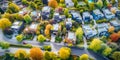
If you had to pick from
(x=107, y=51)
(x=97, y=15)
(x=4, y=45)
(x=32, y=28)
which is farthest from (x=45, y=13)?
(x=107, y=51)

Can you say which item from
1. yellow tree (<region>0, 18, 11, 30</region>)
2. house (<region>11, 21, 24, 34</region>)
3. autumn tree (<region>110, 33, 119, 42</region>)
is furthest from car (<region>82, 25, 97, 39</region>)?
yellow tree (<region>0, 18, 11, 30</region>)

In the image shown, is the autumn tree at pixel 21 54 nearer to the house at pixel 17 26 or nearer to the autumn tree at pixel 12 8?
the house at pixel 17 26

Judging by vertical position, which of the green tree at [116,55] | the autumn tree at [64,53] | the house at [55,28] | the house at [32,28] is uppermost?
the house at [32,28]

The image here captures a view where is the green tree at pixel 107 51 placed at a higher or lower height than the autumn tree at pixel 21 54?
lower

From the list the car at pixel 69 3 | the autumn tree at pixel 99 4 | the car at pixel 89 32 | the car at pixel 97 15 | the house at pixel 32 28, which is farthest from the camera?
the car at pixel 69 3

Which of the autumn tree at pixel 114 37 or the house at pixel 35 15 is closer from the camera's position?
the autumn tree at pixel 114 37

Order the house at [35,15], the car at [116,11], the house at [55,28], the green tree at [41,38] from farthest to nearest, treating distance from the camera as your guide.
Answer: the car at [116,11], the house at [35,15], the house at [55,28], the green tree at [41,38]

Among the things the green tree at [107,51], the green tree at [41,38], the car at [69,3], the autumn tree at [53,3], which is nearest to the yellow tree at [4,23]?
the green tree at [41,38]
